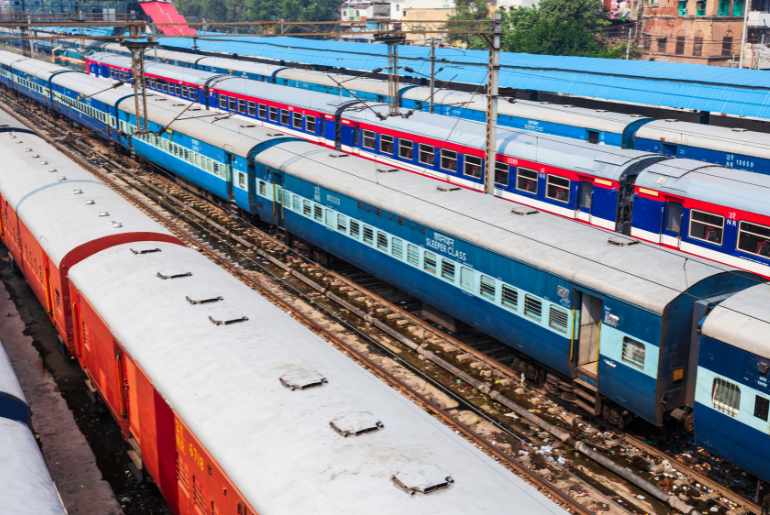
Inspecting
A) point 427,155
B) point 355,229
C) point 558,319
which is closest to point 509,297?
point 558,319

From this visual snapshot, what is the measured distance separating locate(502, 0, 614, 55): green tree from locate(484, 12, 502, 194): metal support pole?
59.2 m

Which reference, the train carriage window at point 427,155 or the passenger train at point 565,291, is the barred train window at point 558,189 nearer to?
the passenger train at point 565,291

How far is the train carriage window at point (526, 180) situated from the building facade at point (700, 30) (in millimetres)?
57512

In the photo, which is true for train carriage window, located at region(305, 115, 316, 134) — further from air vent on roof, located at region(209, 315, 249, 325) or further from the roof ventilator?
air vent on roof, located at region(209, 315, 249, 325)

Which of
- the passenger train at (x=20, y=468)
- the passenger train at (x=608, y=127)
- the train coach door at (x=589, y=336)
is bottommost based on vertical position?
the train coach door at (x=589, y=336)

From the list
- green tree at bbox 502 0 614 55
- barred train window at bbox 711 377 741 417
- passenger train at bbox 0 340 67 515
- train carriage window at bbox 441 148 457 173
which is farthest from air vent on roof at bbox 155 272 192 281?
green tree at bbox 502 0 614 55

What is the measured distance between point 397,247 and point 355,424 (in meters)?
12.7

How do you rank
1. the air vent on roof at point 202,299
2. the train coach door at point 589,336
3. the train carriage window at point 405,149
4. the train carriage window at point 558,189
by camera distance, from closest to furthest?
the air vent on roof at point 202,299
the train coach door at point 589,336
the train carriage window at point 558,189
the train carriage window at point 405,149

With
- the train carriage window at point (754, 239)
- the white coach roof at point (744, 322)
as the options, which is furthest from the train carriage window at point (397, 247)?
the white coach roof at point (744, 322)

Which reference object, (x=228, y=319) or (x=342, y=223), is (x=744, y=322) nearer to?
(x=228, y=319)

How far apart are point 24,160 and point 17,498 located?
20207 mm

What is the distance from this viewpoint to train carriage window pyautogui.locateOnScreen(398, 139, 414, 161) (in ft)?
105

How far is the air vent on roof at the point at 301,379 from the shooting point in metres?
10.5

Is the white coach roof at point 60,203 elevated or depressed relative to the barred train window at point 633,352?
elevated
